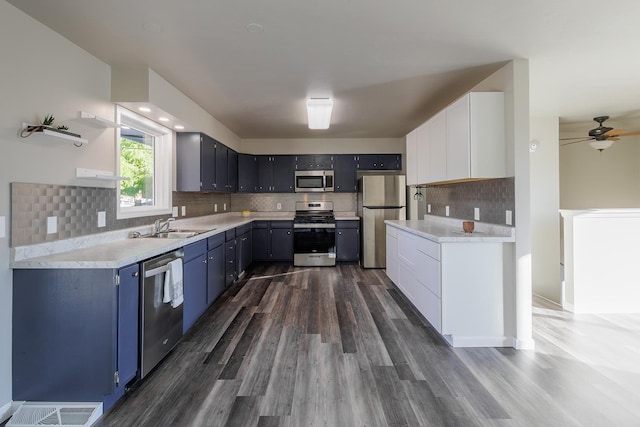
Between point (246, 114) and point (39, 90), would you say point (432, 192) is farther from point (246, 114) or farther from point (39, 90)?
point (39, 90)

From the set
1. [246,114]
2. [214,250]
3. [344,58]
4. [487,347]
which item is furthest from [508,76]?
[214,250]

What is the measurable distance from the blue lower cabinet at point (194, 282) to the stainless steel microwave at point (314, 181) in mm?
2997

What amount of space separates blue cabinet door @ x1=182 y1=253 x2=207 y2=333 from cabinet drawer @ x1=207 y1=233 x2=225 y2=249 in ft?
0.60

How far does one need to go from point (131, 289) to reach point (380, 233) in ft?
13.9

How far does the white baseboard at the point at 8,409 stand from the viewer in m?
1.75

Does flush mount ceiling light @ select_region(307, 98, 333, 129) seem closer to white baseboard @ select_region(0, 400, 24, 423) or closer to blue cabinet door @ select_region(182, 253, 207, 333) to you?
blue cabinet door @ select_region(182, 253, 207, 333)

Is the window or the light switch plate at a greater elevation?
the window

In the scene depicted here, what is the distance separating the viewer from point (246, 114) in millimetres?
4320

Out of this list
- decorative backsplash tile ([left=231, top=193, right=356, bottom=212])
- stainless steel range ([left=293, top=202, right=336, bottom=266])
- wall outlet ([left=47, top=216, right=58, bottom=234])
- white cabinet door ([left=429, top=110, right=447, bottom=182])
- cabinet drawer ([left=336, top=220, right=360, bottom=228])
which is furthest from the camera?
→ decorative backsplash tile ([left=231, top=193, right=356, bottom=212])

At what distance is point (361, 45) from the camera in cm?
239

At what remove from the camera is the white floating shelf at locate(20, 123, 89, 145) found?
194cm

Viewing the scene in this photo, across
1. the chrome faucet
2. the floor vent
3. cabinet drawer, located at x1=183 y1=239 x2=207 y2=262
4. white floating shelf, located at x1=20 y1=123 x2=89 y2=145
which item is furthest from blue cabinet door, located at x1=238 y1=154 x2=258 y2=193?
the floor vent

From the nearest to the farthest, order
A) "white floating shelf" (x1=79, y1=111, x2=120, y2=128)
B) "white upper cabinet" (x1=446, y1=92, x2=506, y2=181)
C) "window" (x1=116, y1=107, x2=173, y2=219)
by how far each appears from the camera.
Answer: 1. "white floating shelf" (x1=79, y1=111, x2=120, y2=128)
2. "white upper cabinet" (x1=446, y1=92, x2=506, y2=181)
3. "window" (x1=116, y1=107, x2=173, y2=219)

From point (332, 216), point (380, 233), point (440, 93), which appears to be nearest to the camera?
point (440, 93)
